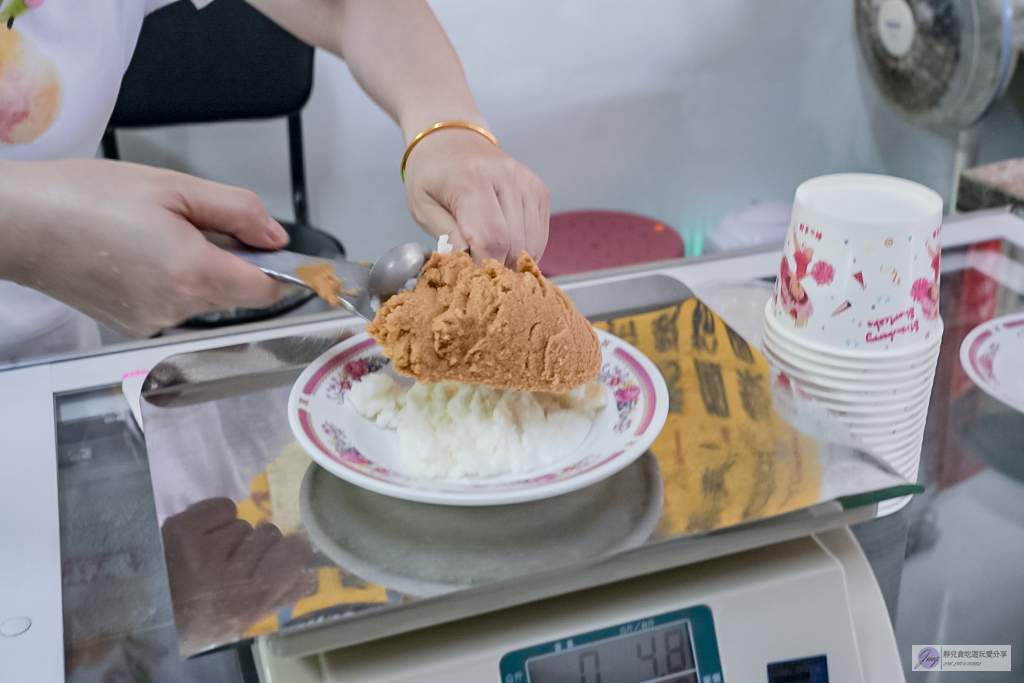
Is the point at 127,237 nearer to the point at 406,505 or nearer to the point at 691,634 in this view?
the point at 406,505

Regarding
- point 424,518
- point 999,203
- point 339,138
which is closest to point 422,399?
point 424,518

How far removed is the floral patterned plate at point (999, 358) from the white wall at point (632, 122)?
1274 mm

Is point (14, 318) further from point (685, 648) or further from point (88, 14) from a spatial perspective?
point (685, 648)

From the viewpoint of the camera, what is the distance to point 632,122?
2.07 m

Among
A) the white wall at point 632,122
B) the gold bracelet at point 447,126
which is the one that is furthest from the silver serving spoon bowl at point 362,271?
the white wall at point 632,122

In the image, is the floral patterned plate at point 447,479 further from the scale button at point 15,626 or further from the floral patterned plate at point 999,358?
the floral patterned plate at point 999,358

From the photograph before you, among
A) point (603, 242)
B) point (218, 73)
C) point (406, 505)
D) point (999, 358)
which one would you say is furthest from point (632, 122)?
point (406, 505)

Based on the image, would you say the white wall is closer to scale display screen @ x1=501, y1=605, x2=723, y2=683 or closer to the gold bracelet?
the gold bracelet

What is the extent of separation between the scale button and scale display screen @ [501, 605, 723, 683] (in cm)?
31

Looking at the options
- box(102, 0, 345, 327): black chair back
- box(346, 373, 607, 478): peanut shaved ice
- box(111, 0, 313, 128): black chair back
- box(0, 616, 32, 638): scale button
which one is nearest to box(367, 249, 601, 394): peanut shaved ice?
box(346, 373, 607, 478): peanut shaved ice

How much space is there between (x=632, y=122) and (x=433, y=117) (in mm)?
1302

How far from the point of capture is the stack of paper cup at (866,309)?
1.90 ft

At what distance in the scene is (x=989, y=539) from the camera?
0.61 metres

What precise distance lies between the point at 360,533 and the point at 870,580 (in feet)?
1.05
